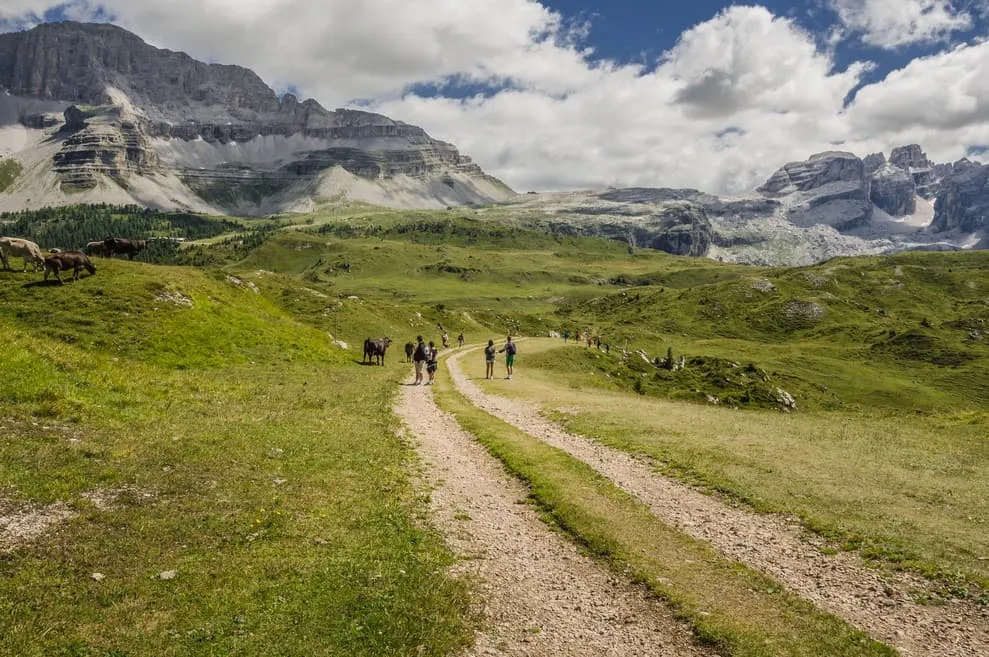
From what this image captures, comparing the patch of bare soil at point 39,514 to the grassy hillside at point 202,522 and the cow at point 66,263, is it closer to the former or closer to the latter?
the grassy hillside at point 202,522

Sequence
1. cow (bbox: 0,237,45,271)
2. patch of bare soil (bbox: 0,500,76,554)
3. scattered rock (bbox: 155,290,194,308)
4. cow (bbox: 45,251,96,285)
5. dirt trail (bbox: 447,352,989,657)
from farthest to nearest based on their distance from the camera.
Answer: scattered rock (bbox: 155,290,194,308)
cow (bbox: 0,237,45,271)
cow (bbox: 45,251,96,285)
patch of bare soil (bbox: 0,500,76,554)
dirt trail (bbox: 447,352,989,657)

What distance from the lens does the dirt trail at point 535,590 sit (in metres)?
12.4

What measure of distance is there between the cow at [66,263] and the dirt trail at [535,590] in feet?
147

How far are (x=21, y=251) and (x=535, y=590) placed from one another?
55.9m

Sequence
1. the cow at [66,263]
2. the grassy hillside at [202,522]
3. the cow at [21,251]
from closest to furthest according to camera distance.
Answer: the grassy hillside at [202,522], the cow at [66,263], the cow at [21,251]

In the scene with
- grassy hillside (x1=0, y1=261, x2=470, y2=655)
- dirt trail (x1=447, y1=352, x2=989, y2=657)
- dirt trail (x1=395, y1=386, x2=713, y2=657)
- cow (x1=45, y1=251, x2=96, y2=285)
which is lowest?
dirt trail (x1=395, y1=386, x2=713, y2=657)

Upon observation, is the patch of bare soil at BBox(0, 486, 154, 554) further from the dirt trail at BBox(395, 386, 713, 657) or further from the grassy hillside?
the dirt trail at BBox(395, 386, 713, 657)

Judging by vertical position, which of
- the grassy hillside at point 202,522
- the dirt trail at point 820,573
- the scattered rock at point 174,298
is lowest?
the dirt trail at point 820,573

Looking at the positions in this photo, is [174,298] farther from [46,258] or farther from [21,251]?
[21,251]

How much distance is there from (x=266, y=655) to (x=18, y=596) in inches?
202

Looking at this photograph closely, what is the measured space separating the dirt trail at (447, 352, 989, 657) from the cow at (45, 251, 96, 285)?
4906cm

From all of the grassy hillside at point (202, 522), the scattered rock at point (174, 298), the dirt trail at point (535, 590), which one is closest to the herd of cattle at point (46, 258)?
the scattered rock at point (174, 298)

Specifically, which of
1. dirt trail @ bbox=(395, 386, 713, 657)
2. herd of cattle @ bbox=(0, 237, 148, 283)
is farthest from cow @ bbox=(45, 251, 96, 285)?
dirt trail @ bbox=(395, 386, 713, 657)

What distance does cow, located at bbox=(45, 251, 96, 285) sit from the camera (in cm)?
4838
